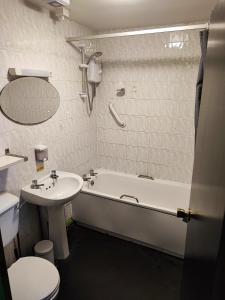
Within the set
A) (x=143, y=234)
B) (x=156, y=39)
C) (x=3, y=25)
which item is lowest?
(x=143, y=234)

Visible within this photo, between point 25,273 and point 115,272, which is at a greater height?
point 25,273

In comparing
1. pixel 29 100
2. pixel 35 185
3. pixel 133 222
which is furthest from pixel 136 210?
pixel 29 100

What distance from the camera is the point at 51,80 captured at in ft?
6.95

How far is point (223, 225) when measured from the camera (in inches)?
17.9

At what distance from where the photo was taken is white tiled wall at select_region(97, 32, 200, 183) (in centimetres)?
241

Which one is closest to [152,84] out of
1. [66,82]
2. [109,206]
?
[66,82]

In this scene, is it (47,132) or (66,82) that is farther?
(66,82)

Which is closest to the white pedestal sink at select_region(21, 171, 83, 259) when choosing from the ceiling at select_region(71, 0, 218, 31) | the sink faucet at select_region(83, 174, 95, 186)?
the sink faucet at select_region(83, 174, 95, 186)

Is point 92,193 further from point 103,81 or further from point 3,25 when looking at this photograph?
point 3,25

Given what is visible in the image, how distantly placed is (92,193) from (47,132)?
2.85 feet

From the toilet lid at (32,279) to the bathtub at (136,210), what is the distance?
3.13 ft

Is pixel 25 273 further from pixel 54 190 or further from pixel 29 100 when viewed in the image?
pixel 29 100

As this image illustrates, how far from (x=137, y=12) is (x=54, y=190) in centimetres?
193

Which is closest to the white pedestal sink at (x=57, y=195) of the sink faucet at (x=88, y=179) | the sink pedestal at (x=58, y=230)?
the sink pedestal at (x=58, y=230)
